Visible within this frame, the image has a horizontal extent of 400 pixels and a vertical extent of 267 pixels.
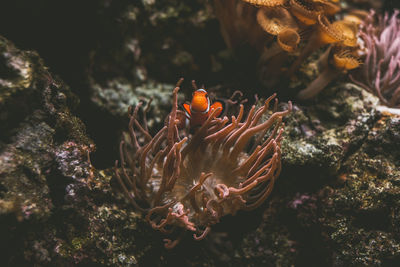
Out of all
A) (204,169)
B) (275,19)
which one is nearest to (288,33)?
(275,19)

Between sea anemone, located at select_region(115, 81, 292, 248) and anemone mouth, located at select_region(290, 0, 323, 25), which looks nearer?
sea anemone, located at select_region(115, 81, 292, 248)

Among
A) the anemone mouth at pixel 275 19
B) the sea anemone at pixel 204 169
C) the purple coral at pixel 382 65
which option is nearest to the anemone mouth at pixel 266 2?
the anemone mouth at pixel 275 19

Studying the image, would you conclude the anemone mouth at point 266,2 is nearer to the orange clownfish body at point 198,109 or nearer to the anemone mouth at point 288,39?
the anemone mouth at point 288,39

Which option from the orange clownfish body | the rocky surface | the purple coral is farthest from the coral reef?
the orange clownfish body

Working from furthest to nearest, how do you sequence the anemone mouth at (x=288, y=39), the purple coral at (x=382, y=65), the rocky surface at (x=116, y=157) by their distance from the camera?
the purple coral at (x=382, y=65)
the anemone mouth at (x=288, y=39)
the rocky surface at (x=116, y=157)

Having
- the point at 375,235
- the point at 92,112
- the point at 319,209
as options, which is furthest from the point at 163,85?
the point at 375,235

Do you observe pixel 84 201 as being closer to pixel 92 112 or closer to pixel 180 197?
pixel 180 197

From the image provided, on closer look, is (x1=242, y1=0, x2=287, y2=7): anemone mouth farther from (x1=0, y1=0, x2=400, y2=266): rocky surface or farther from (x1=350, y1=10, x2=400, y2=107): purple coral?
(x1=350, y1=10, x2=400, y2=107): purple coral
